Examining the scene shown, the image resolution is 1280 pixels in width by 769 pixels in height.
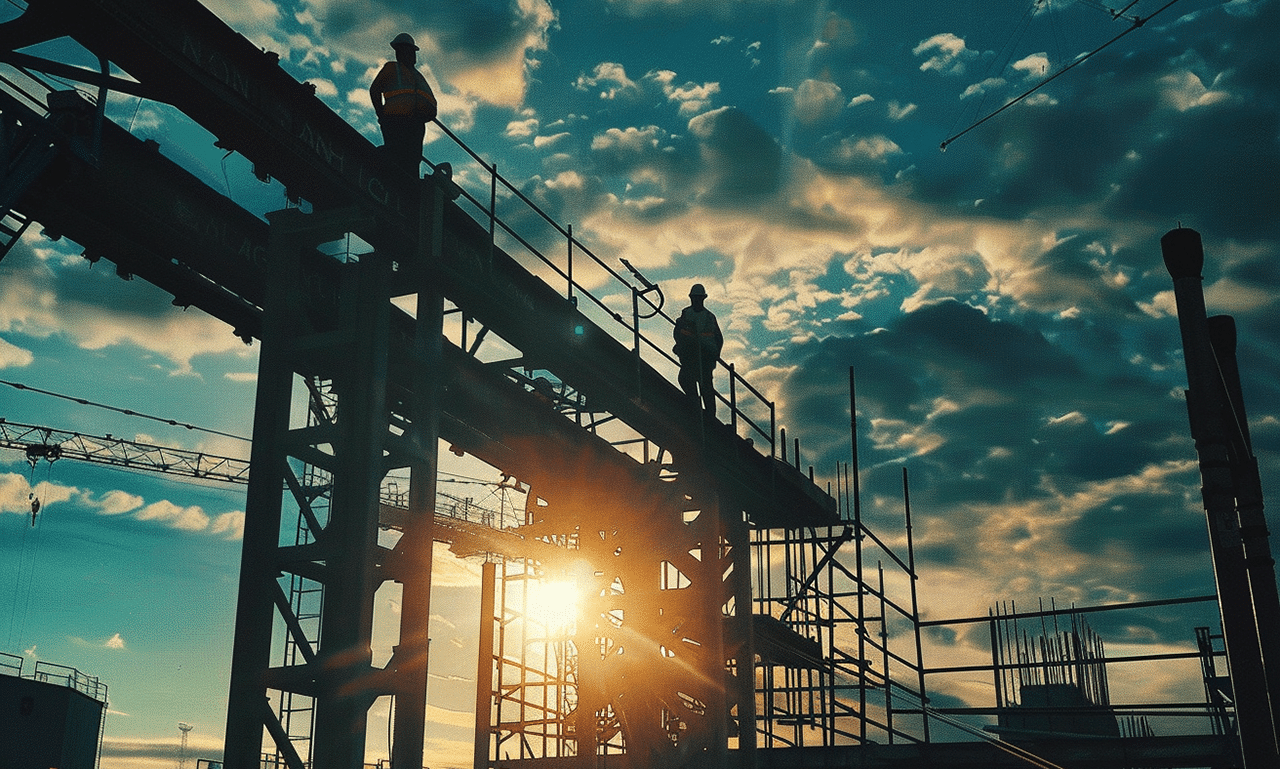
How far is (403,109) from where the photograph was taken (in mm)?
12922

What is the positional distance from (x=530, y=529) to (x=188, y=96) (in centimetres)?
1177

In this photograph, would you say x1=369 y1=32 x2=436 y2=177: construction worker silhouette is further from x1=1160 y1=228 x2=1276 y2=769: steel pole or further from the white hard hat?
x1=1160 y1=228 x2=1276 y2=769: steel pole

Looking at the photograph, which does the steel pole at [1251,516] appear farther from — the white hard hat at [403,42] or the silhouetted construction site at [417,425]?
the white hard hat at [403,42]

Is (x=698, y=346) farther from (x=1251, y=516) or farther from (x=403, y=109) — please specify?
(x=1251, y=516)

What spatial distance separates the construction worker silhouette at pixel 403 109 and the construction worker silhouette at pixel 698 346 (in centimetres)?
782

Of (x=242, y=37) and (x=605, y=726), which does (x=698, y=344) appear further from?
(x=242, y=37)

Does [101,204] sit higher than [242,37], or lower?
lower

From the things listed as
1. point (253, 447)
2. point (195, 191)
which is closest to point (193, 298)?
point (195, 191)

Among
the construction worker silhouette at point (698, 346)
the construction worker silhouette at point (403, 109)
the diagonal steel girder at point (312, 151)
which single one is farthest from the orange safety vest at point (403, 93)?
the construction worker silhouette at point (698, 346)

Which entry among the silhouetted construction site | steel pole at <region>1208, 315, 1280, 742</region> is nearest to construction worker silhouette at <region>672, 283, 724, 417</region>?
the silhouetted construction site

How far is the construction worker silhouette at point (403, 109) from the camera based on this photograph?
12.9 metres

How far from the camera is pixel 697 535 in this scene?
19.8m

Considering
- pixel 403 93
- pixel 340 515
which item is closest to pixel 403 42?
pixel 403 93

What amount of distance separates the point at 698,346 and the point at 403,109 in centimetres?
833
